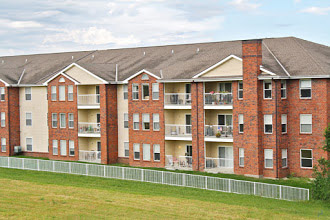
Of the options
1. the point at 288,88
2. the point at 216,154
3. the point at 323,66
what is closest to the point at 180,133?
the point at 216,154

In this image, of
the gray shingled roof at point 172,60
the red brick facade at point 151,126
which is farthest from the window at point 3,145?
the red brick facade at point 151,126

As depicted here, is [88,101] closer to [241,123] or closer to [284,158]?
[241,123]

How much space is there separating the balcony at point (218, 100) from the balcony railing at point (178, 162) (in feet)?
16.1

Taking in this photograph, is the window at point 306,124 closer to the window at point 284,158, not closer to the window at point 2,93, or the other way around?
the window at point 284,158

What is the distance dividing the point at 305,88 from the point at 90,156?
20697 mm

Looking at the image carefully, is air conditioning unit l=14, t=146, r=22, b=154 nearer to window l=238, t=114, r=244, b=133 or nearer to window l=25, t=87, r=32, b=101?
window l=25, t=87, r=32, b=101

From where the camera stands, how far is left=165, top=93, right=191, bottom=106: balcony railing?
43.2 meters

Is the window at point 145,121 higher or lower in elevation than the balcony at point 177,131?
higher

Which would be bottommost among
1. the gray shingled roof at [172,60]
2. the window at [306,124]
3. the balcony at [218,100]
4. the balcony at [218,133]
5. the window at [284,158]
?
the window at [284,158]

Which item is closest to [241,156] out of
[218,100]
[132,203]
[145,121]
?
[218,100]

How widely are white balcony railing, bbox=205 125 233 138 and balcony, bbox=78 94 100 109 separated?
11353 mm

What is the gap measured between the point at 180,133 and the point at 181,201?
14499 mm

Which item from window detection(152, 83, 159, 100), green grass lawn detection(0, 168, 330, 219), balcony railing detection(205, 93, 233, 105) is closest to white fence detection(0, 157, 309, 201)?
green grass lawn detection(0, 168, 330, 219)

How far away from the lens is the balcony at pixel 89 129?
47803 millimetres
